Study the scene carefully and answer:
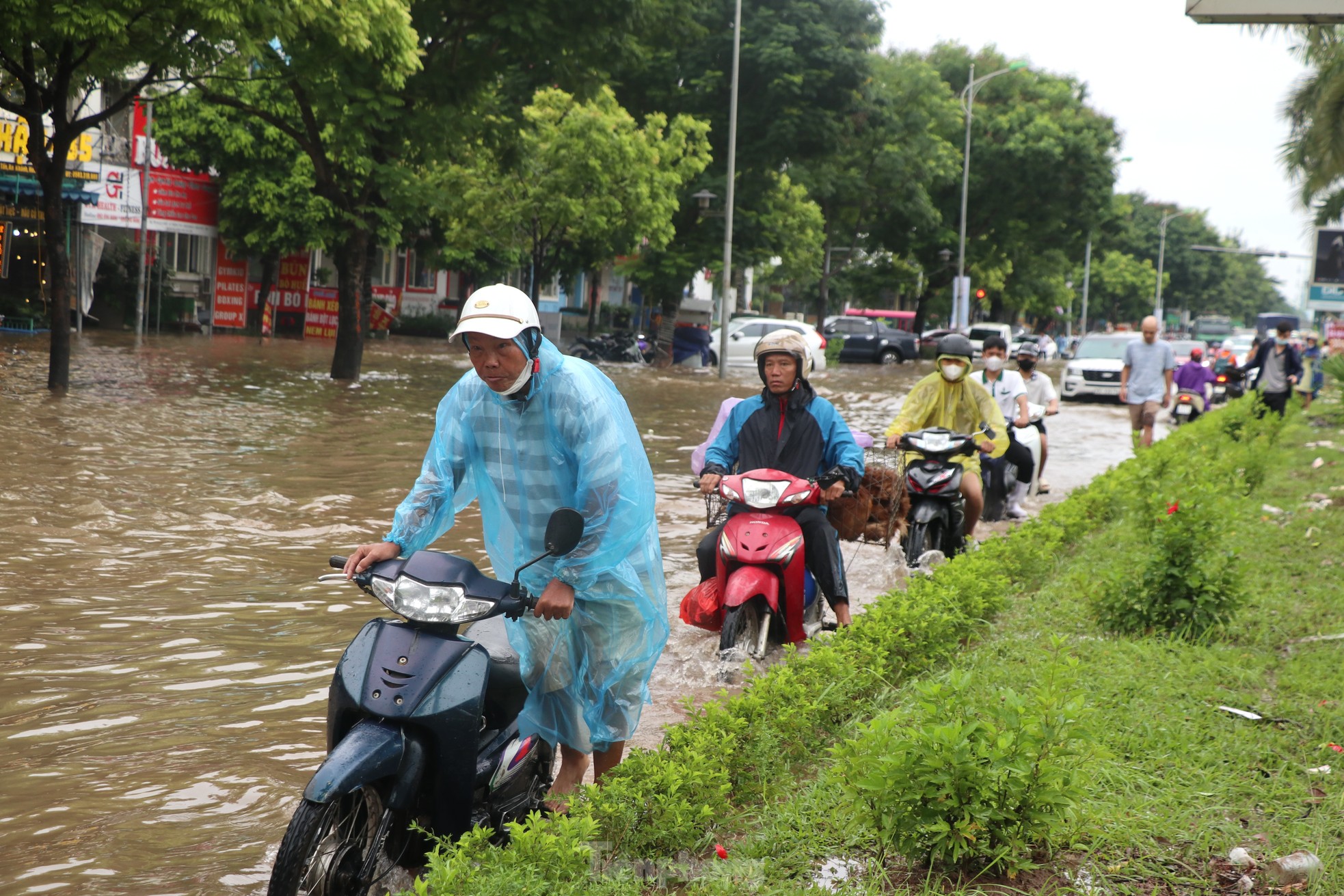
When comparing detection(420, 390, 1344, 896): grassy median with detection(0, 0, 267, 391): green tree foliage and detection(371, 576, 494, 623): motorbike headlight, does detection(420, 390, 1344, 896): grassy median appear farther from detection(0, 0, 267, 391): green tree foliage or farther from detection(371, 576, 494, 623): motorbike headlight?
detection(0, 0, 267, 391): green tree foliage

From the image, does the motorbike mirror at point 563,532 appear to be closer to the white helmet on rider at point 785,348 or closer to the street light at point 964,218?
the white helmet on rider at point 785,348

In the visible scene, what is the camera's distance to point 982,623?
5.95 m

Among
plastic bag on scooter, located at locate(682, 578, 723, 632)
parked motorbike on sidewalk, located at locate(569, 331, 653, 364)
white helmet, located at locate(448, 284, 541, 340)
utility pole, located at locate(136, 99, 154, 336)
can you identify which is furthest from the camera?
parked motorbike on sidewalk, located at locate(569, 331, 653, 364)

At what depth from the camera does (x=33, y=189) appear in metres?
25.3

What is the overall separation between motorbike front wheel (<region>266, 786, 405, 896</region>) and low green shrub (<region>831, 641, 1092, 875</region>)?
4.05 ft

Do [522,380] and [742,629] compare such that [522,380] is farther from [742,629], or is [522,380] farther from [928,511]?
[928,511]

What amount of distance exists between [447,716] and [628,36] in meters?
18.7

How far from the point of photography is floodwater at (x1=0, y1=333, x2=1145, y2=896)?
393cm

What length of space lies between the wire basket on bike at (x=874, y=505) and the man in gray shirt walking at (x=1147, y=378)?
635cm

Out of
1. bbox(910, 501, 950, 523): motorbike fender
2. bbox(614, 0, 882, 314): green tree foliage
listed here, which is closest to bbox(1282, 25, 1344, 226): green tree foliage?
bbox(614, 0, 882, 314): green tree foliage

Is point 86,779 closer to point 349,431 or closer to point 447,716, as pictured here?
point 447,716

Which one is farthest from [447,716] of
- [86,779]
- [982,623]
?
[982,623]

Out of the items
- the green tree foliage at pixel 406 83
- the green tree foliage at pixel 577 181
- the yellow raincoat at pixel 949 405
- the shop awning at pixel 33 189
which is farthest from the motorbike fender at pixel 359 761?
the green tree foliage at pixel 577 181

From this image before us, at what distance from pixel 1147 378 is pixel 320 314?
27125 millimetres
